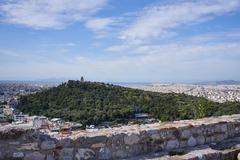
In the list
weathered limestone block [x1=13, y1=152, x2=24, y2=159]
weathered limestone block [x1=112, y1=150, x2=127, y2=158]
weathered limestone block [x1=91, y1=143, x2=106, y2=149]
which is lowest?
weathered limestone block [x1=112, y1=150, x2=127, y2=158]

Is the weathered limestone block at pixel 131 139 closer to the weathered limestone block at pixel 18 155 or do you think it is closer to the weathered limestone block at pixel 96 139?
the weathered limestone block at pixel 96 139

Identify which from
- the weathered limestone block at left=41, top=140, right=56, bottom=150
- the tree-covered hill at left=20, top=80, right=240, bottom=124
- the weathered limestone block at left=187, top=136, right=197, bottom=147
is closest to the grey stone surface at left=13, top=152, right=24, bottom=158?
the weathered limestone block at left=41, top=140, right=56, bottom=150

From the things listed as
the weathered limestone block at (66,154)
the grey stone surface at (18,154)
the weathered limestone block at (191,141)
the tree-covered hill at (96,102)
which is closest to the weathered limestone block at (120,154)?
the weathered limestone block at (66,154)

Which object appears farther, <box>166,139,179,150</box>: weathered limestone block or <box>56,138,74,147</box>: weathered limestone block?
<box>166,139,179,150</box>: weathered limestone block

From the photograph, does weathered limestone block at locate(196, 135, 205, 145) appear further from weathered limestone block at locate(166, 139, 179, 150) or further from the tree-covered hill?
the tree-covered hill

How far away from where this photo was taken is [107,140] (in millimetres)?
5414

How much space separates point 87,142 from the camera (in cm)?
529

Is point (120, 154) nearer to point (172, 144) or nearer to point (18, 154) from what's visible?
point (172, 144)

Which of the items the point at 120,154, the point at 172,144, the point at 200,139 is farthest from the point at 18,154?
the point at 200,139

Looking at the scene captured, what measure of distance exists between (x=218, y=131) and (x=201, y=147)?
0.72 metres

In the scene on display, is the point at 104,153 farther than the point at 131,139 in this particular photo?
No

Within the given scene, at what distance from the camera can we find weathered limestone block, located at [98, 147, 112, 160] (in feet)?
17.5

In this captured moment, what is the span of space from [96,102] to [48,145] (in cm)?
4644

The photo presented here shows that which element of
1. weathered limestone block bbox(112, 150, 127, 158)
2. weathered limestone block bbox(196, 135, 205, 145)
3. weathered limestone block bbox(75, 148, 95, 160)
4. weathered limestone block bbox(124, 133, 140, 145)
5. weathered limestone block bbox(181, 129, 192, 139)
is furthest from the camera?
weathered limestone block bbox(196, 135, 205, 145)
